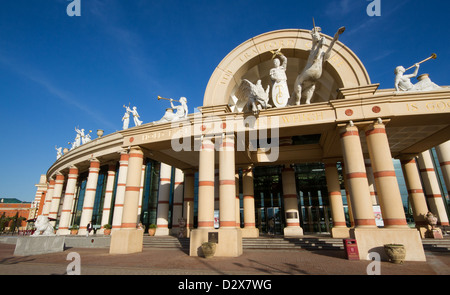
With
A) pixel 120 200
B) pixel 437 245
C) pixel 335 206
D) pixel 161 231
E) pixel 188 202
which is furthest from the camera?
pixel 161 231

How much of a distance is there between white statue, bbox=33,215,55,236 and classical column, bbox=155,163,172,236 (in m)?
9.09

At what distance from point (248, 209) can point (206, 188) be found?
8.00 meters

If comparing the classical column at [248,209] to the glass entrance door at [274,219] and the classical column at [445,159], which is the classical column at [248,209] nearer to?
the glass entrance door at [274,219]

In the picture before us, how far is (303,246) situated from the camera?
12.5 m

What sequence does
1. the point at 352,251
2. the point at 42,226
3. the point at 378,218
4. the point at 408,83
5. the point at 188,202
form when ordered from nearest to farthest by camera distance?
1. the point at 352,251
2. the point at 408,83
3. the point at 42,226
4. the point at 378,218
5. the point at 188,202

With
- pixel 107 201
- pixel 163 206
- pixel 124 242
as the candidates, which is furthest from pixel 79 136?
pixel 124 242

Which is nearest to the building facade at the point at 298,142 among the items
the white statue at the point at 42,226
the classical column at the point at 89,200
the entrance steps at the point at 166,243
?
the entrance steps at the point at 166,243

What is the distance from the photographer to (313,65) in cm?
1155

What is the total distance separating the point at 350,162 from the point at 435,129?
7.24 metres

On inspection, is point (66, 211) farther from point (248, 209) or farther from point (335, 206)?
point (335, 206)

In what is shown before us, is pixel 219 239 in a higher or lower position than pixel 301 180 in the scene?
lower

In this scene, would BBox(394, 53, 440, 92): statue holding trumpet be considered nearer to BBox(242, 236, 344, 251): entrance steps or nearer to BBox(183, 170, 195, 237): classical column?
BBox(242, 236, 344, 251): entrance steps
